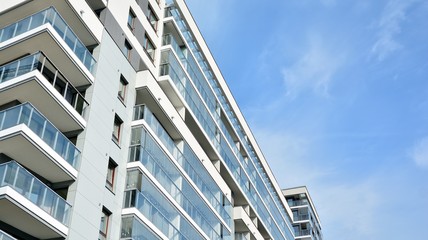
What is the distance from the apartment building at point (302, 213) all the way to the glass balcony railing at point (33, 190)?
5793 cm

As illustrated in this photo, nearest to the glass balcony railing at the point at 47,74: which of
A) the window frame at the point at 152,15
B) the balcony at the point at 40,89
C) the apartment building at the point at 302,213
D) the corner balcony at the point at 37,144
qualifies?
the balcony at the point at 40,89

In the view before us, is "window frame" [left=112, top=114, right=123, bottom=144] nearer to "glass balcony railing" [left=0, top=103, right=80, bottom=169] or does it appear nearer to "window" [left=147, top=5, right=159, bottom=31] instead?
"glass balcony railing" [left=0, top=103, right=80, bottom=169]

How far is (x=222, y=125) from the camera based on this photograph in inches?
1681

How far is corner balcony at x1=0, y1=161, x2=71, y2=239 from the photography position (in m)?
18.3

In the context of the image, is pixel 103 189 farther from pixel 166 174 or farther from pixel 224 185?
pixel 224 185

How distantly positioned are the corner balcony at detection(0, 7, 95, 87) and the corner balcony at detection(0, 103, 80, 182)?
3.76m

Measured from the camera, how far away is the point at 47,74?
77.2ft

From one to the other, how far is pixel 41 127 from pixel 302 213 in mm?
61182

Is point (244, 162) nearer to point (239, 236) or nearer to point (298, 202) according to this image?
point (239, 236)

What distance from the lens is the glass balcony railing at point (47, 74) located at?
2148 cm

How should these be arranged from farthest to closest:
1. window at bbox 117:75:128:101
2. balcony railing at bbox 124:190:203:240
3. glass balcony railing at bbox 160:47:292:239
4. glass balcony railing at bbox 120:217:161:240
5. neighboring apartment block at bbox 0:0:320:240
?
glass balcony railing at bbox 160:47:292:239, window at bbox 117:75:128:101, balcony railing at bbox 124:190:203:240, glass balcony railing at bbox 120:217:161:240, neighboring apartment block at bbox 0:0:320:240

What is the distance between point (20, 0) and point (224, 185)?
21549 millimetres

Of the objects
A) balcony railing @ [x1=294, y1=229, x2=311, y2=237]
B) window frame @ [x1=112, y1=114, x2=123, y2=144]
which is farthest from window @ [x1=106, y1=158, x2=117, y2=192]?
balcony railing @ [x1=294, y1=229, x2=311, y2=237]

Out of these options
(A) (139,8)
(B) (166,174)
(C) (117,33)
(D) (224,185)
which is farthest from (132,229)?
(D) (224,185)
